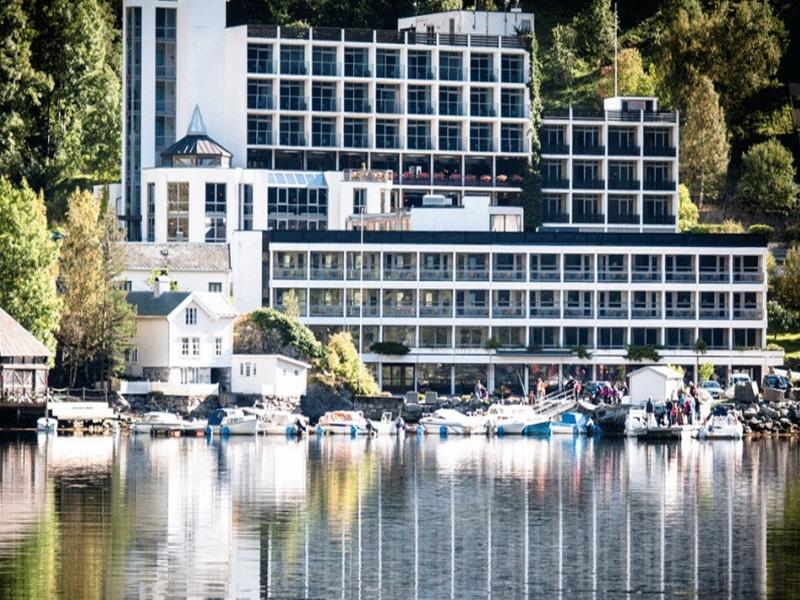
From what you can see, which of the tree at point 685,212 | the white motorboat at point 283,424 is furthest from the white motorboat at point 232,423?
the tree at point 685,212

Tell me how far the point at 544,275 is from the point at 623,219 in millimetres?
29553

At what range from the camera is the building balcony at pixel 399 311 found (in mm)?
165125

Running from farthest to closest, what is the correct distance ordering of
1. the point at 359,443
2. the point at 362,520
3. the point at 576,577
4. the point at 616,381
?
the point at 616,381, the point at 359,443, the point at 362,520, the point at 576,577

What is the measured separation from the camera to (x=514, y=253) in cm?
16688

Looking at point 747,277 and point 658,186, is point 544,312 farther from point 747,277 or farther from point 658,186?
point 658,186

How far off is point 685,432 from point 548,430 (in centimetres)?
792

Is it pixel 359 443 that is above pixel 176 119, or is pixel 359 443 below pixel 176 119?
below

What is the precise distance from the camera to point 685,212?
19625 centimetres

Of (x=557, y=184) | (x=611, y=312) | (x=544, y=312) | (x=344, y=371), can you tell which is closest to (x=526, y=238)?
(x=544, y=312)

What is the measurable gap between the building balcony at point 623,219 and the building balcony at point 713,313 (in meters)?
26.5

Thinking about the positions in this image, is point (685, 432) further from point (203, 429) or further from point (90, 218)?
point (90, 218)

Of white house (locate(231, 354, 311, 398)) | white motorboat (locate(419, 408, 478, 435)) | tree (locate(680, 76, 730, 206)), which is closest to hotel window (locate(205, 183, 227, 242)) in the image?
white house (locate(231, 354, 311, 398))

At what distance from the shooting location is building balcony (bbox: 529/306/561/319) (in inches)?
6580

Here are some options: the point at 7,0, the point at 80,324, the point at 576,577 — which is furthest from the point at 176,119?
the point at 576,577
